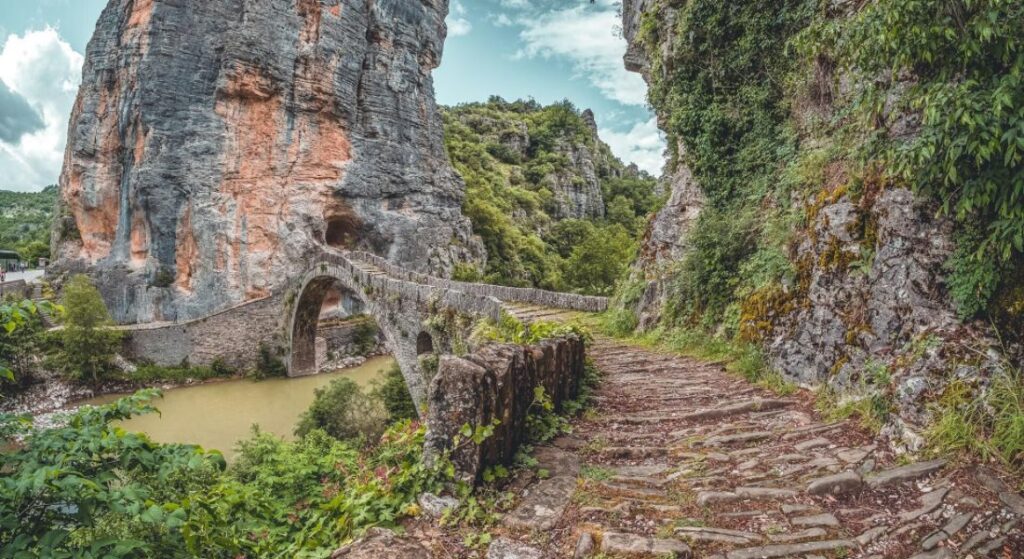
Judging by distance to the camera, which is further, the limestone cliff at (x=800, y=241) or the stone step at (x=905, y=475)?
the limestone cliff at (x=800, y=241)

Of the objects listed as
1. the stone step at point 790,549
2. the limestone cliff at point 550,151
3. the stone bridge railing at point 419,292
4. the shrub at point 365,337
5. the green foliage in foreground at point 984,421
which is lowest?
the shrub at point 365,337

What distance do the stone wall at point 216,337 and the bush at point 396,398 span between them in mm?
11723

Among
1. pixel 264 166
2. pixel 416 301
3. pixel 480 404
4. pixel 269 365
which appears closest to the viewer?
pixel 480 404

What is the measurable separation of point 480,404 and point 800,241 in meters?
5.33

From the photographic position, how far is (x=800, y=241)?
6559mm

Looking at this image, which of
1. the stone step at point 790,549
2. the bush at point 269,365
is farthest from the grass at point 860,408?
the bush at point 269,365

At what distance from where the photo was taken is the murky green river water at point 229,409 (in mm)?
17250

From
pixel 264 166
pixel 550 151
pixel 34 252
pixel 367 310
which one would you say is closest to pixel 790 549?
pixel 367 310

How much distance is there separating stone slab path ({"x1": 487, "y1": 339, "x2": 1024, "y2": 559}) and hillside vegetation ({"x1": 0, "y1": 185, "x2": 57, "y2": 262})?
5744cm

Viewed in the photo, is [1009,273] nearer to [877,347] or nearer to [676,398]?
[877,347]

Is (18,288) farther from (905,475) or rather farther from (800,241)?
(905,475)

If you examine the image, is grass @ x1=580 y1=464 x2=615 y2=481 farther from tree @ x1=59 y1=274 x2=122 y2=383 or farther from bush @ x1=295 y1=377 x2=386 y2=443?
tree @ x1=59 y1=274 x2=122 y2=383

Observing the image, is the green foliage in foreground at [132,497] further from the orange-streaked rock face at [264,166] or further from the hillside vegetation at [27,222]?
the hillside vegetation at [27,222]

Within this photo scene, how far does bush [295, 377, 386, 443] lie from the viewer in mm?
14484
